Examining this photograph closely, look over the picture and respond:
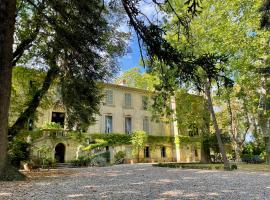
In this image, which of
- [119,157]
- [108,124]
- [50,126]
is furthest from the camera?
[108,124]

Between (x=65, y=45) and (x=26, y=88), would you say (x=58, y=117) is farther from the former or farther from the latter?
(x=65, y=45)

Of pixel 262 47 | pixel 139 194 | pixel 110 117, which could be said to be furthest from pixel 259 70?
pixel 110 117

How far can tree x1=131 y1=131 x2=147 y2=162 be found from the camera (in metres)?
28.0

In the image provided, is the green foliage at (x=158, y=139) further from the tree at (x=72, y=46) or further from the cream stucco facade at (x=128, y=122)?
the tree at (x=72, y=46)

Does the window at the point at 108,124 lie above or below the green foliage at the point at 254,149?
above

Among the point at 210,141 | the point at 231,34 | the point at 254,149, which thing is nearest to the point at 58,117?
the point at 210,141

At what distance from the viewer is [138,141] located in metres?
28.0

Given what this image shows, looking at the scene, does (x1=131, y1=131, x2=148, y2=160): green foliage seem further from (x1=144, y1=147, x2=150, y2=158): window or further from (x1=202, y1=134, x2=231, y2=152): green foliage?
(x1=202, y1=134, x2=231, y2=152): green foliage

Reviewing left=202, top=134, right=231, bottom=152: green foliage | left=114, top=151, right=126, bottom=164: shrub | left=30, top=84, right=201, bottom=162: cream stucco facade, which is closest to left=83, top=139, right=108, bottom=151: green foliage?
left=30, top=84, right=201, bottom=162: cream stucco facade

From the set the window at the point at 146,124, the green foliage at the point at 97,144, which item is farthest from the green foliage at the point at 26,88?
the window at the point at 146,124

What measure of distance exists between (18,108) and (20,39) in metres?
3.89

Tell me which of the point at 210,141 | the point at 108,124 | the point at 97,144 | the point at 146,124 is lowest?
the point at 97,144

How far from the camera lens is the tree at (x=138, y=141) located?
1103 inches

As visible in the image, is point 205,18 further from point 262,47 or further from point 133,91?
point 133,91
